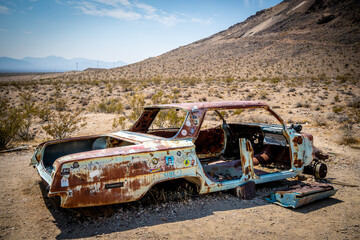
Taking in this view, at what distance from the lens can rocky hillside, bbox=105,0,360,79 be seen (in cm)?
3843

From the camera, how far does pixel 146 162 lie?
327 centimetres

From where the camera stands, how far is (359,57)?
124 ft

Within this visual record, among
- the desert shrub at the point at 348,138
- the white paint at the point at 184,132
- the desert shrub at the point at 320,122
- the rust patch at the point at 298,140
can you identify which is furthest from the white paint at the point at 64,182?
the desert shrub at the point at 320,122

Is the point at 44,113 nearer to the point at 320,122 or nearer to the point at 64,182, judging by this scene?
the point at 64,182

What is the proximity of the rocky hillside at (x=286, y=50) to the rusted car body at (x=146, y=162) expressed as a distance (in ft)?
104

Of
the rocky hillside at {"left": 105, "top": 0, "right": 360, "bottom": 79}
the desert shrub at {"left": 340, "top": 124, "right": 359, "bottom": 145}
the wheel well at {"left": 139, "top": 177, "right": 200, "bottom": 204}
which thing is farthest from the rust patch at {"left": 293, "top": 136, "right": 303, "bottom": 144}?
the rocky hillside at {"left": 105, "top": 0, "right": 360, "bottom": 79}

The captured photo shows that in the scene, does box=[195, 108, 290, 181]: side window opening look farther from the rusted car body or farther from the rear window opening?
the rear window opening

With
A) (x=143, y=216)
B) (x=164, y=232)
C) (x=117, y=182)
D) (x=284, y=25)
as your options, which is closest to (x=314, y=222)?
(x=164, y=232)

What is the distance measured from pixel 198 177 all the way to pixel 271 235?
3.75ft

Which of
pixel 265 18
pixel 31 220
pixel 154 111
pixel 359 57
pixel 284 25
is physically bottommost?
pixel 31 220

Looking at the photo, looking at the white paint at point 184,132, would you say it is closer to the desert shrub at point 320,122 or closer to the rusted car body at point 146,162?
the rusted car body at point 146,162

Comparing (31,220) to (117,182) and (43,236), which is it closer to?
(43,236)

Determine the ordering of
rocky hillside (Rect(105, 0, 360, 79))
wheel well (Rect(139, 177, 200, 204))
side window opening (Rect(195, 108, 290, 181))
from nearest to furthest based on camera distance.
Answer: wheel well (Rect(139, 177, 200, 204)), side window opening (Rect(195, 108, 290, 181)), rocky hillside (Rect(105, 0, 360, 79))

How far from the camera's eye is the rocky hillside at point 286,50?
38428 mm
